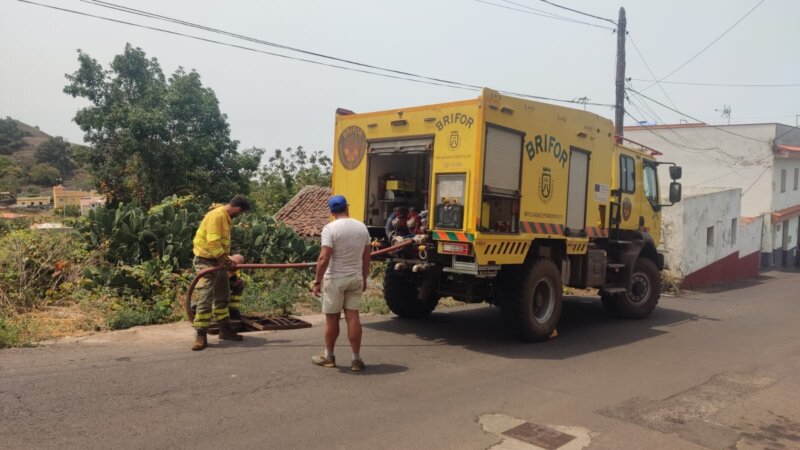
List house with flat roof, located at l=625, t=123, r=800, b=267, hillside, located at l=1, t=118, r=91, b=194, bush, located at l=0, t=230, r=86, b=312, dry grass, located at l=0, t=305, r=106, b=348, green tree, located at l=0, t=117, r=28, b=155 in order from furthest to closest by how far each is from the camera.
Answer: green tree, located at l=0, t=117, r=28, b=155
hillside, located at l=1, t=118, r=91, b=194
house with flat roof, located at l=625, t=123, r=800, b=267
bush, located at l=0, t=230, r=86, b=312
dry grass, located at l=0, t=305, r=106, b=348

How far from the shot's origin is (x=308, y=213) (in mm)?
23391

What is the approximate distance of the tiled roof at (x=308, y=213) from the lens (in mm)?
21481

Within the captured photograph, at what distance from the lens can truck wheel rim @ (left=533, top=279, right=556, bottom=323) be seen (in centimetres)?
784

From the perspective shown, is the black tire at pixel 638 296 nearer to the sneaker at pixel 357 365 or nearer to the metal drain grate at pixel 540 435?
the sneaker at pixel 357 365

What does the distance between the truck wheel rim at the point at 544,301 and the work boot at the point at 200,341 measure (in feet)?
13.7

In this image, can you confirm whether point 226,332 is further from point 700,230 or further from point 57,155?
point 57,155

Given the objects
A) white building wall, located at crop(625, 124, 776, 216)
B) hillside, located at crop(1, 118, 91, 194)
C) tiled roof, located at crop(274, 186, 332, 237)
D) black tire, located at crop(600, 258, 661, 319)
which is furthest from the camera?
hillside, located at crop(1, 118, 91, 194)

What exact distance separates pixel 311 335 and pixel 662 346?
476cm

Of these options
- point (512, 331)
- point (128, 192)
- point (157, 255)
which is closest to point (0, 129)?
point (128, 192)

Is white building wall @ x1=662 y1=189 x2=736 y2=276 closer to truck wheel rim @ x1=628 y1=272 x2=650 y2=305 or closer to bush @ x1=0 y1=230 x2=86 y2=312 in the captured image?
truck wheel rim @ x1=628 y1=272 x2=650 y2=305

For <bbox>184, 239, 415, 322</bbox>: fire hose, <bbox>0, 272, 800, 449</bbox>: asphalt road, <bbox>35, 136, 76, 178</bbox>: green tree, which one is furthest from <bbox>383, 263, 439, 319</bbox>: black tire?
<bbox>35, 136, 76, 178</bbox>: green tree

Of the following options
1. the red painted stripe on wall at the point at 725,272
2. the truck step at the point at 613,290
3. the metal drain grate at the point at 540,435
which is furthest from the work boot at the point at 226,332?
the red painted stripe on wall at the point at 725,272

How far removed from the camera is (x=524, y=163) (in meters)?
7.37

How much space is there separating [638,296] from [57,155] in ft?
249
